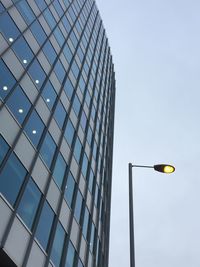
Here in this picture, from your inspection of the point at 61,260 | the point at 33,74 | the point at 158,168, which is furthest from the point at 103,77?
the point at 158,168

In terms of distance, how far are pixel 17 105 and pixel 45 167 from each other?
401 cm

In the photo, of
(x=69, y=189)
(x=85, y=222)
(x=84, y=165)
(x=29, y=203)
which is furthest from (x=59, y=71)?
(x=29, y=203)

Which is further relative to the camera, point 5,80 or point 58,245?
point 58,245

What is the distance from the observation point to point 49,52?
28922 mm

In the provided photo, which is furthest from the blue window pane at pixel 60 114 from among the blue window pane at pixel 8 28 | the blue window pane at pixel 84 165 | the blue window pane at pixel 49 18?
the blue window pane at pixel 49 18

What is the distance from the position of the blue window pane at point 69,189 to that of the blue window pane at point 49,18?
44.5 ft

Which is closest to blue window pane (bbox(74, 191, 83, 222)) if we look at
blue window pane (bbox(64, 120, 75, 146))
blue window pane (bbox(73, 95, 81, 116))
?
blue window pane (bbox(64, 120, 75, 146))

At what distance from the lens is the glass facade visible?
18000 mm

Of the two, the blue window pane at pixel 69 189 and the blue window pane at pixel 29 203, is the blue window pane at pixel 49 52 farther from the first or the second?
the blue window pane at pixel 29 203

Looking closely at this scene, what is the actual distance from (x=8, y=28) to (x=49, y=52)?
18.7ft

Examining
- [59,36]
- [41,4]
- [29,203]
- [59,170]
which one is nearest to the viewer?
[29,203]

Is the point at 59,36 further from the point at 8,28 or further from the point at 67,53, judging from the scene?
the point at 8,28

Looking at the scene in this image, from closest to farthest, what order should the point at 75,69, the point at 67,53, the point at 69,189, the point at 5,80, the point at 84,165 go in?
the point at 5,80 < the point at 69,189 < the point at 84,165 < the point at 67,53 < the point at 75,69

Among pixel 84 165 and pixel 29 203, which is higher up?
pixel 84 165
